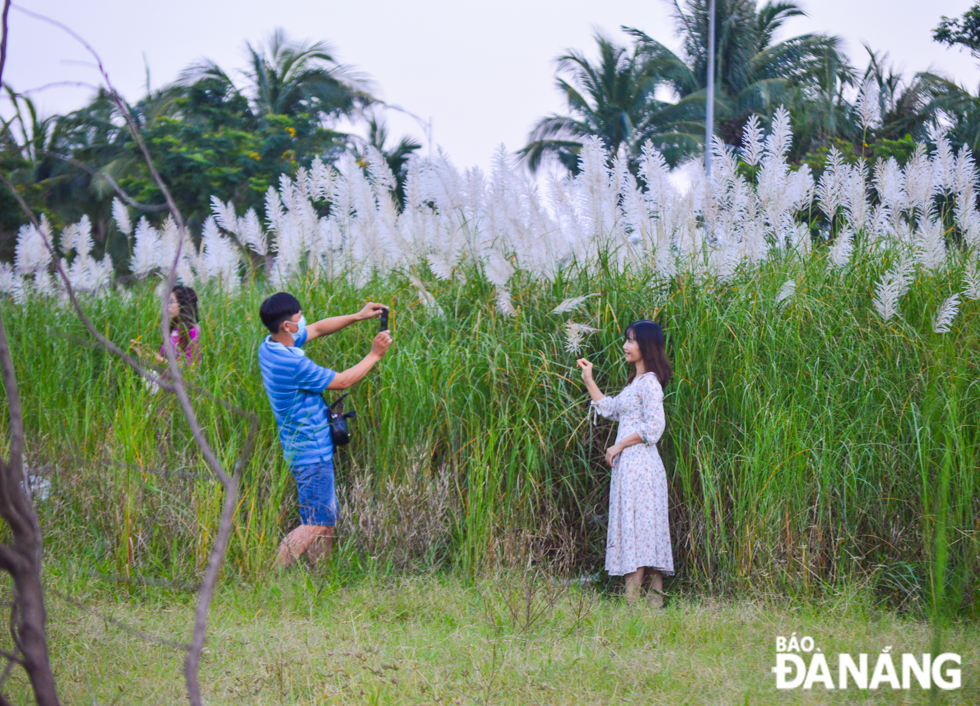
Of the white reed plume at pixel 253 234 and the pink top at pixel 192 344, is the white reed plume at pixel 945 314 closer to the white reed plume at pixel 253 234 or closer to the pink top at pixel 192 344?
the pink top at pixel 192 344

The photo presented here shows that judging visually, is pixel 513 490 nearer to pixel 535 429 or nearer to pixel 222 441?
pixel 535 429

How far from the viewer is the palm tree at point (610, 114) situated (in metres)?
19.3

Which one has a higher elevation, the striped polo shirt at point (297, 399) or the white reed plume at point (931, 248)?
the white reed plume at point (931, 248)

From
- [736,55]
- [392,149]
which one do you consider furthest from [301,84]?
[736,55]

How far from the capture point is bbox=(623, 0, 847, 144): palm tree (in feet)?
63.6

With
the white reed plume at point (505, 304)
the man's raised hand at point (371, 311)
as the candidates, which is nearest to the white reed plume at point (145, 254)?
the man's raised hand at point (371, 311)

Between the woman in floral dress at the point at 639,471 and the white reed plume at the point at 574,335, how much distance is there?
116 mm

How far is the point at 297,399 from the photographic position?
3705mm

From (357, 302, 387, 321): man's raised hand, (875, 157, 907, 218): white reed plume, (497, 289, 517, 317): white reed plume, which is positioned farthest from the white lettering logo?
(875, 157, 907, 218): white reed plume

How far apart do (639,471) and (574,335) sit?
69 cm

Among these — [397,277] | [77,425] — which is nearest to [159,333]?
[77,425]

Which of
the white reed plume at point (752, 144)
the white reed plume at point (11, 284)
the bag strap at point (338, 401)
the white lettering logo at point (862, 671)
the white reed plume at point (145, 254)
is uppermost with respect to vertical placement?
the white reed plume at point (752, 144)

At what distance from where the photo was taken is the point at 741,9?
20281 millimetres

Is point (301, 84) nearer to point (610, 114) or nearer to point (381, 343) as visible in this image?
point (610, 114)
